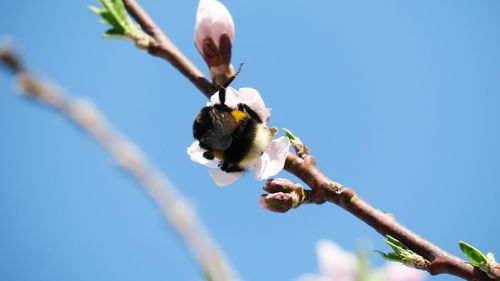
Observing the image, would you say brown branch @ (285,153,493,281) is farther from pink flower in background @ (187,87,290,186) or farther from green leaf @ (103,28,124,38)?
green leaf @ (103,28,124,38)

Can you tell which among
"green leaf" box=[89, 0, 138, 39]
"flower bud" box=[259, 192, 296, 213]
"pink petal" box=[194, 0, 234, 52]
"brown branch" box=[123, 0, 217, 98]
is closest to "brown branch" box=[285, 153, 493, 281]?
"flower bud" box=[259, 192, 296, 213]

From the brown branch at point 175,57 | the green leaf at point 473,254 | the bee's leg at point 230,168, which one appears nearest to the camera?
the green leaf at point 473,254

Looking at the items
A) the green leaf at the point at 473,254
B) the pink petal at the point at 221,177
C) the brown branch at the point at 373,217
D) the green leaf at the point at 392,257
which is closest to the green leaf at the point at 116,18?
the pink petal at the point at 221,177

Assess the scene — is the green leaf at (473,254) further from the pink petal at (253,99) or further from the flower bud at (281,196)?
the pink petal at (253,99)

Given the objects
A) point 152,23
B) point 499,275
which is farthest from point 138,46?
point 499,275

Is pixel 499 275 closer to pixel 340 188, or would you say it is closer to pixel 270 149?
pixel 340 188
